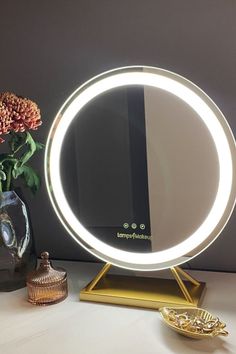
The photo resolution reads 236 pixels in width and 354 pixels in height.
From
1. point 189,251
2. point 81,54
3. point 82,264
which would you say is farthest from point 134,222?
point 81,54

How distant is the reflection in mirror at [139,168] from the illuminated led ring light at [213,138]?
1 cm

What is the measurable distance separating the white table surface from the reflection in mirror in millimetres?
117

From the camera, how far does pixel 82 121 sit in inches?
30.0

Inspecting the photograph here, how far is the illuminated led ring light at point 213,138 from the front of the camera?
2.19 feet

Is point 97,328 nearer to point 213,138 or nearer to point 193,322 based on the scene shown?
point 193,322

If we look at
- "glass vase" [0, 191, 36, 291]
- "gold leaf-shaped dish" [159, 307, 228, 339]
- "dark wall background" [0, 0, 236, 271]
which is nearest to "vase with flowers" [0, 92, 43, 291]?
"glass vase" [0, 191, 36, 291]

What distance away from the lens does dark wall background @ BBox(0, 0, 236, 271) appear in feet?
2.57

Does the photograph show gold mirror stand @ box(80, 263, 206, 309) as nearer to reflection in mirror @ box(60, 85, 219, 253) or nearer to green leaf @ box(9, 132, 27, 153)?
reflection in mirror @ box(60, 85, 219, 253)

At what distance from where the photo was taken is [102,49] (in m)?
0.85

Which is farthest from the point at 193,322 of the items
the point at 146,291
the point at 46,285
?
the point at 46,285

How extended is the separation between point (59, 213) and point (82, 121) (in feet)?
0.55

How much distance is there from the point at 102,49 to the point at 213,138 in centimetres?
31

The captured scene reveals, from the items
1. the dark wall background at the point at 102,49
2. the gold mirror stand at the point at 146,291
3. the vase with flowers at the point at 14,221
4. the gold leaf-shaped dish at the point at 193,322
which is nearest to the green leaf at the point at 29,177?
the vase with flowers at the point at 14,221

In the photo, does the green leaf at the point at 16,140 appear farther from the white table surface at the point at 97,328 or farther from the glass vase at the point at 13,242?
the white table surface at the point at 97,328
